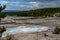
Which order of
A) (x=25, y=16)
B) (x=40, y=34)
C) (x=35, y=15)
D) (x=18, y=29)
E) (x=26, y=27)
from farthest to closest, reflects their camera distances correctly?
1. (x=35, y=15)
2. (x=25, y=16)
3. (x=26, y=27)
4. (x=18, y=29)
5. (x=40, y=34)

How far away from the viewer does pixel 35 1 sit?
8438 mm

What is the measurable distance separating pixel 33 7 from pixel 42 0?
44cm

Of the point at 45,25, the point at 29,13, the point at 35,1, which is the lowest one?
the point at 45,25

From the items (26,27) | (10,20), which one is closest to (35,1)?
(26,27)

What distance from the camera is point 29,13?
29.5 ft

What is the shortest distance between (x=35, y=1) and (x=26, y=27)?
3.71 feet

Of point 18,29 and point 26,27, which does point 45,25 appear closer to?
point 26,27

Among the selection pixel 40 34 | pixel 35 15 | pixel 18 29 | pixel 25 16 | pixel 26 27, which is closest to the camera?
pixel 40 34

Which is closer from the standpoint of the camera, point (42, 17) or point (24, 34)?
point (24, 34)

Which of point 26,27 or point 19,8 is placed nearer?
point 19,8

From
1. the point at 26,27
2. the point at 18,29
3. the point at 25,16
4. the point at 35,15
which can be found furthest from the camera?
the point at 35,15

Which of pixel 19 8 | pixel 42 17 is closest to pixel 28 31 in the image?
pixel 19 8

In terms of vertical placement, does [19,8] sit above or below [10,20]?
above

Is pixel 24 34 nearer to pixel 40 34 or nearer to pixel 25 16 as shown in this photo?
pixel 40 34
